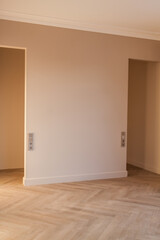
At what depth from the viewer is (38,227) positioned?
317 cm

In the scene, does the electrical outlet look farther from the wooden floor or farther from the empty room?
the wooden floor

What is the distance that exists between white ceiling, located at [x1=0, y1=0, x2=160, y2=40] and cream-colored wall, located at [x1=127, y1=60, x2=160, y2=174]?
112cm

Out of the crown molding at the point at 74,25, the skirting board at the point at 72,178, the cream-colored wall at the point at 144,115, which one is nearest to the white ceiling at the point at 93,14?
the crown molding at the point at 74,25

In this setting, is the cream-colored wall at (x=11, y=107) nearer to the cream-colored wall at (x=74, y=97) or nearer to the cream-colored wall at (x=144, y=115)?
the cream-colored wall at (x=74, y=97)

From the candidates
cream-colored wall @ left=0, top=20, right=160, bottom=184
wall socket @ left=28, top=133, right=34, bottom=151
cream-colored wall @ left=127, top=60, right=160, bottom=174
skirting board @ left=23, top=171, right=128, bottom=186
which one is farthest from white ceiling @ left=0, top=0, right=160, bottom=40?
skirting board @ left=23, top=171, right=128, bottom=186

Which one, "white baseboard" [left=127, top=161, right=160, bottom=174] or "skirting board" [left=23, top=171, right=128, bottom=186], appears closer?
"skirting board" [left=23, top=171, right=128, bottom=186]

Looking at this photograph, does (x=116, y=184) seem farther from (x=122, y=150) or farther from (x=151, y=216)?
(x=151, y=216)

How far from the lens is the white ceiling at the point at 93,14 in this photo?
4.16m

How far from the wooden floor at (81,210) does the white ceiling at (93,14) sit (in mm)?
2987

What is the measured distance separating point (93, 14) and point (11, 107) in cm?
→ 276

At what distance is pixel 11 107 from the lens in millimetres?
6059

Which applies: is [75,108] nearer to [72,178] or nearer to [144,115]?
[72,178]

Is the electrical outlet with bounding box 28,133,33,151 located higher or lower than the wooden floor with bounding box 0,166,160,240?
higher

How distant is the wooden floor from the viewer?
304 cm
